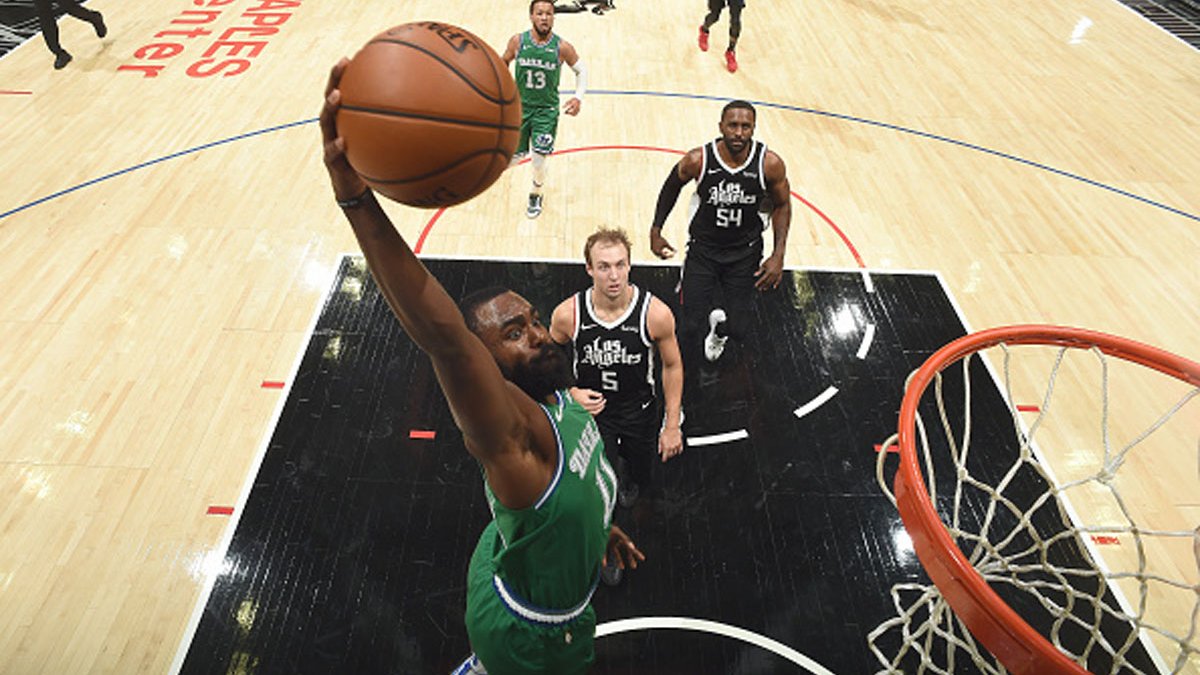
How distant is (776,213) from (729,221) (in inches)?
11.3

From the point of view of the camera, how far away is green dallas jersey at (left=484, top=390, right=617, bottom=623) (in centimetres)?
206

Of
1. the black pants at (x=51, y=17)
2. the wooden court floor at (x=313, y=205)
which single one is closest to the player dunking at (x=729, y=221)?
the wooden court floor at (x=313, y=205)

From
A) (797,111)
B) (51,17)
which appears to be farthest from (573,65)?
(51,17)

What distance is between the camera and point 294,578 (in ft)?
12.0

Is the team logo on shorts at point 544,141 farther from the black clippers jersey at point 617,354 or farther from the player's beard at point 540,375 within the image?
the player's beard at point 540,375

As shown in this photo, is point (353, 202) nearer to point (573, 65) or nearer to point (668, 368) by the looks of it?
point (668, 368)

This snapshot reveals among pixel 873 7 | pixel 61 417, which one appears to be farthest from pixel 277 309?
pixel 873 7

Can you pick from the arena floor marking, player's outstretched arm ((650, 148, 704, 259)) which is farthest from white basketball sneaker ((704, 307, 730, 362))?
the arena floor marking

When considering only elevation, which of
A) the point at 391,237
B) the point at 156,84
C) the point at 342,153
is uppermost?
the point at 342,153

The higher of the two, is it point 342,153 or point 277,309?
point 342,153

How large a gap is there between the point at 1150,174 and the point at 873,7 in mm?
4913

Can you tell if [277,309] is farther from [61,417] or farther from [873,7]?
[873,7]

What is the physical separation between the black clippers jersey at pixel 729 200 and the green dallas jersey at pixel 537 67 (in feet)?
6.07

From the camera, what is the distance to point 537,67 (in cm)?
573
